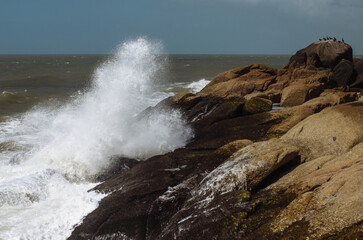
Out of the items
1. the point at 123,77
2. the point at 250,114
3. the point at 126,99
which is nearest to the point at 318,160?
the point at 250,114

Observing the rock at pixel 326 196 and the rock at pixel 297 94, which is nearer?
the rock at pixel 326 196

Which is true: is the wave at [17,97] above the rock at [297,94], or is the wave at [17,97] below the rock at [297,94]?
below

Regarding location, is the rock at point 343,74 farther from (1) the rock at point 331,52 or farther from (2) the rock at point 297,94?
(2) the rock at point 297,94

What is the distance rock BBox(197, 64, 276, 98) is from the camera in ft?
43.2

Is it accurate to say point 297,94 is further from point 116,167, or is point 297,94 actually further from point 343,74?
point 116,167

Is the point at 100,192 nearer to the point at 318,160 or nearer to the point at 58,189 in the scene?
the point at 58,189

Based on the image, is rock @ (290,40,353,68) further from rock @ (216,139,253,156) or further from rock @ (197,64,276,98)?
rock @ (216,139,253,156)

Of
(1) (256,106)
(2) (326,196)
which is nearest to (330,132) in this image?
(2) (326,196)

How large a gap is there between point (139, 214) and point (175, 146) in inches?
131

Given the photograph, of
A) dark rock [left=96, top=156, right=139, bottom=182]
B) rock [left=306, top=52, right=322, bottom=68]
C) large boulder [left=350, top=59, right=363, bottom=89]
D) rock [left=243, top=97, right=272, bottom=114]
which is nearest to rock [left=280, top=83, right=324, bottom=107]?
rock [left=243, top=97, right=272, bottom=114]

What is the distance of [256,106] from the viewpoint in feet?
32.9

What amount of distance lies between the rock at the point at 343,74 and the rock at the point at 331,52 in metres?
1.34

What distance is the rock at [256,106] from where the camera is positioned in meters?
9.91

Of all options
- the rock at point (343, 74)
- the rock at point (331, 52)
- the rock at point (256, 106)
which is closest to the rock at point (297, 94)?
the rock at point (256, 106)
